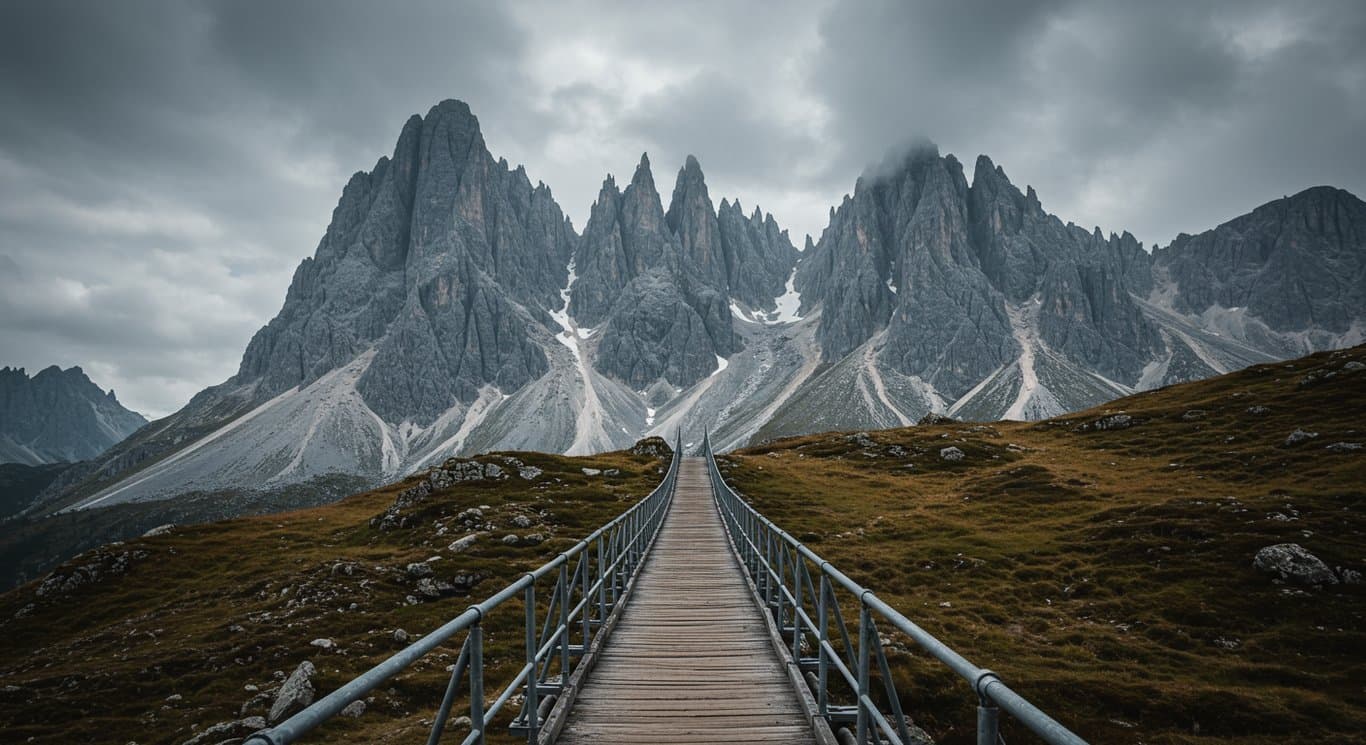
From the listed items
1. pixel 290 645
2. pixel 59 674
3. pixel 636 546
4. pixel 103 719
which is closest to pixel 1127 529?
pixel 636 546

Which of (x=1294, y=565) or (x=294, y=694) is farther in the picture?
(x=1294, y=565)

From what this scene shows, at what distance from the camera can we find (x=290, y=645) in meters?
20.2

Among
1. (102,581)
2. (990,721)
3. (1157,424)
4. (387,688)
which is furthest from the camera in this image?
(1157,424)

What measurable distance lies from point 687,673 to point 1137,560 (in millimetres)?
23598

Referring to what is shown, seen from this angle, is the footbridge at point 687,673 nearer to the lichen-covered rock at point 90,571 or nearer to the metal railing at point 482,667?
the metal railing at point 482,667

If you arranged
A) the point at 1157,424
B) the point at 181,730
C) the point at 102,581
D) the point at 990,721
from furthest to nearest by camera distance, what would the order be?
the point at 1157,424, the point at 102,581, the point at 181,730, the point at 990,721

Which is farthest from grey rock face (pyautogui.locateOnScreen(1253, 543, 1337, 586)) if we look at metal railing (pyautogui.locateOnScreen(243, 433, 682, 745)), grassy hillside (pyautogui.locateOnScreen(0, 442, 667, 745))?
grassy hillside (pyautogui.locateOnScreen(0, 442, 667, 745))

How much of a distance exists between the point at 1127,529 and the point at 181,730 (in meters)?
35.5

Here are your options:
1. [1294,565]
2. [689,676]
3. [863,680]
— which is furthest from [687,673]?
[1294,565]

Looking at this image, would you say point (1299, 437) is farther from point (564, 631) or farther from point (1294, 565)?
point (564, 631)

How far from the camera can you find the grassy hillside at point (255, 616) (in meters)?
16.7

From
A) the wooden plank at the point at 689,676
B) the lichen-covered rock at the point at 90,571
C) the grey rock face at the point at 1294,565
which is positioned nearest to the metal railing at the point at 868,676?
the wooden plank at the point at 689,676

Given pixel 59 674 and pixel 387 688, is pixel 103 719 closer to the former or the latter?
pixel 59 674

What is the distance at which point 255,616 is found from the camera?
23.4m
